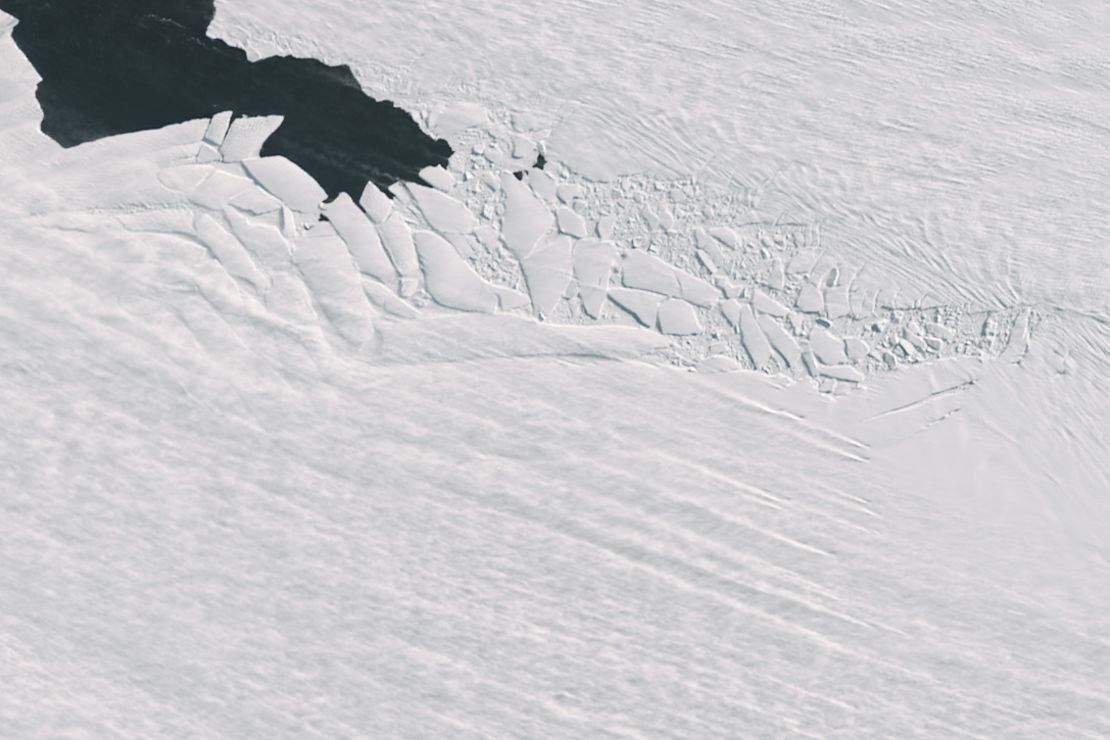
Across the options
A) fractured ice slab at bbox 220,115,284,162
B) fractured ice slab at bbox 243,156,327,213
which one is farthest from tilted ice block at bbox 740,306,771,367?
fractured ice slab at bbox 220,115,284,162

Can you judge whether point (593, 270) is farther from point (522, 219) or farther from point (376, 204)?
point (376, 204)

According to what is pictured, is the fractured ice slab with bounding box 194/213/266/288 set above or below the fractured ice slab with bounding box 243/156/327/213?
below

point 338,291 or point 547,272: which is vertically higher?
point 547,272

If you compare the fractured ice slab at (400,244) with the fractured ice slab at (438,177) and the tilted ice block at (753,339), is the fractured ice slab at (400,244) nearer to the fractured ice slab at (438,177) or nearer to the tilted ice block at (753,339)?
the fractured ice slab at (438,177)

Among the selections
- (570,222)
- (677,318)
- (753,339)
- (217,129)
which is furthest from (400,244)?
(753,339)

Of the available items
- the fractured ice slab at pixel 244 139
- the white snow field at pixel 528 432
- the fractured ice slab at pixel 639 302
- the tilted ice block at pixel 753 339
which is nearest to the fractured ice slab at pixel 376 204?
the white snow field at pixel 528 432

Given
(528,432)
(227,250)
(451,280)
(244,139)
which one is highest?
(244,139)

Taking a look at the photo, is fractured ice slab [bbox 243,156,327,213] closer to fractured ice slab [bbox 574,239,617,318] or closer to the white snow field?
the white snow field

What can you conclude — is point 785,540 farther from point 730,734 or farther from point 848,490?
point 730,734

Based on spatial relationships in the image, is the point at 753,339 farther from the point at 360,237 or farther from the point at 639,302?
the point at 360,237

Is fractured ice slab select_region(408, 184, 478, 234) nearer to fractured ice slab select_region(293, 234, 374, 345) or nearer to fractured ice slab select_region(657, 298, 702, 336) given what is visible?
fractured ice slab select_region(293, 234, 374, 345)
